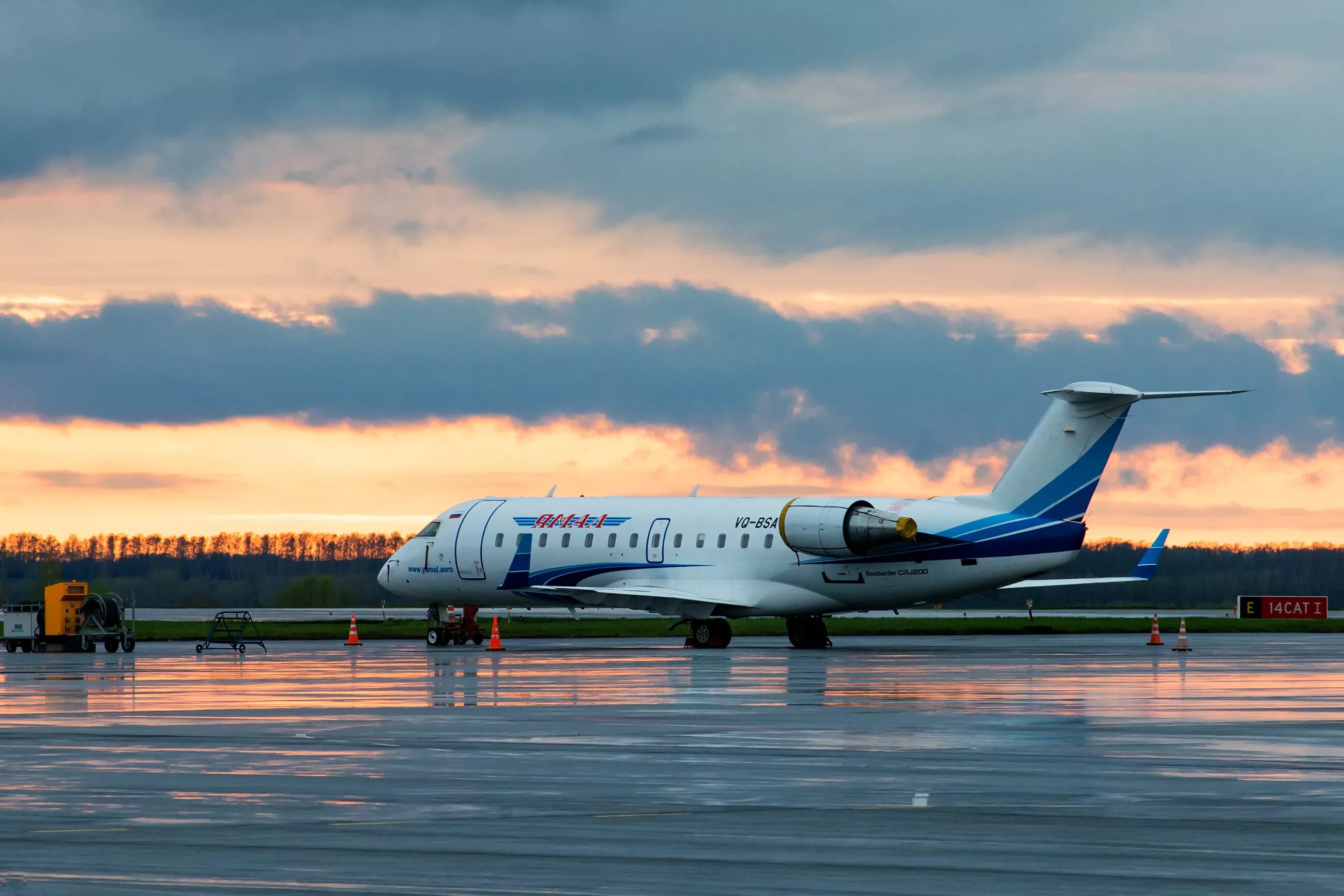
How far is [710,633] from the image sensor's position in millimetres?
47031

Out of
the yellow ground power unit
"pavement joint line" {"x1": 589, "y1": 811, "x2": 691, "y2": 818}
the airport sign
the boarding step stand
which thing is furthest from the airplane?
the airport sign

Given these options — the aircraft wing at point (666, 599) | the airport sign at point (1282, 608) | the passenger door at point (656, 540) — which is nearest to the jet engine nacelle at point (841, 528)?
the aircraft wing at point (666, 599)

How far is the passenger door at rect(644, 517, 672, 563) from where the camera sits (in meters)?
48.6

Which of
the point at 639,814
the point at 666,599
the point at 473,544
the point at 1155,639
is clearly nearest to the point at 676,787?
the point at 639,814

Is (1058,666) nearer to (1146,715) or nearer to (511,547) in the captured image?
(1146,715)

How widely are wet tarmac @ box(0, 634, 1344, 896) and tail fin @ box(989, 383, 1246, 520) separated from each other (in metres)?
13.4

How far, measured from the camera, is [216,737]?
20.3m

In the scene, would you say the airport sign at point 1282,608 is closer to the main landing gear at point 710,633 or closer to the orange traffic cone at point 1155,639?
the orange traffic cone at point 1155,639

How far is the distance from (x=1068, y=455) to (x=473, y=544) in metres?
17.0

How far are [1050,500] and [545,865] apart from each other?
1377 inches

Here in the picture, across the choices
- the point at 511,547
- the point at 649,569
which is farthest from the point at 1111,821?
the point at 511,547

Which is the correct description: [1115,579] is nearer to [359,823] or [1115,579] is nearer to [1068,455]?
[1068,455]

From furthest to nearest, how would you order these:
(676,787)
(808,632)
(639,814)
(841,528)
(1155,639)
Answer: (1155,639), (808,632), (841,528), (676,787), (639,814)

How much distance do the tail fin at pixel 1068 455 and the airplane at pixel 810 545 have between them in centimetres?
4
